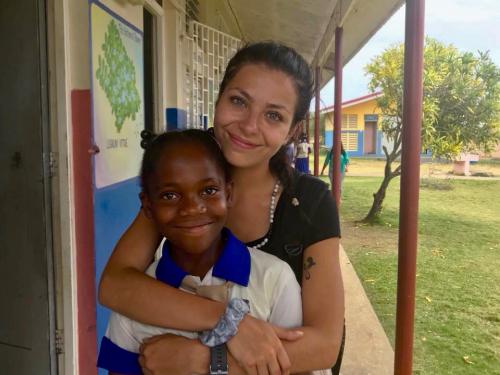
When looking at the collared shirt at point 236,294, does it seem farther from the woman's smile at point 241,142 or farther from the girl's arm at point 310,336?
the woman's smile at point 241,142

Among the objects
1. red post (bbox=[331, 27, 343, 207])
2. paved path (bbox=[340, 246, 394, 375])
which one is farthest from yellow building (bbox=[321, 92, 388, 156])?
paved path (bbox=[340, 246, 394, 375])

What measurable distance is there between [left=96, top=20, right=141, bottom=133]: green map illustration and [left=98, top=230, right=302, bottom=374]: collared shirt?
1517 millimetres

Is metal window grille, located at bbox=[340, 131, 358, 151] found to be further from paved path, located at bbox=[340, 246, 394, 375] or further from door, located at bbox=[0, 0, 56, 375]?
door, located at bbox=[0, 0, 56, 375]

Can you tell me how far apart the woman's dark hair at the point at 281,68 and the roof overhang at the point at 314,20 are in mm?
2798

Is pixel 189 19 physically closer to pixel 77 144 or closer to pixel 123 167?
pixel 123 167

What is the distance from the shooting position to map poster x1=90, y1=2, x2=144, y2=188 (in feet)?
7.52

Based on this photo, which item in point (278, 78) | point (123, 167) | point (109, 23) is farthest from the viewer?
point (123, 167)

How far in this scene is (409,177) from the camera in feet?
6.93

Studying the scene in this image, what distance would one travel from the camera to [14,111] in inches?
80.6

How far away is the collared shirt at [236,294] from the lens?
1023 millimetres

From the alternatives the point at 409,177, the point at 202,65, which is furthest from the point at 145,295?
the point at 202,65

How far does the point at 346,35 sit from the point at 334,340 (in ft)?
17.8

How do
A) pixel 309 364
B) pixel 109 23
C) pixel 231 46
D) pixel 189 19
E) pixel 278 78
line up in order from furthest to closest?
pixel 231 46, pixel 189 19, pixel 109 23, pixel 278 78, pixel 309 364

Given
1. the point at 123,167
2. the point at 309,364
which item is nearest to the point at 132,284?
the point at 309,364
